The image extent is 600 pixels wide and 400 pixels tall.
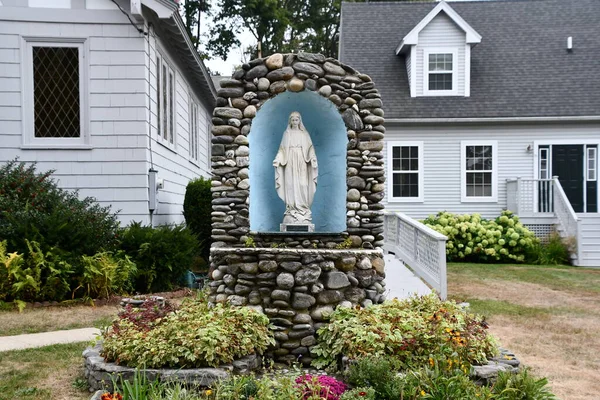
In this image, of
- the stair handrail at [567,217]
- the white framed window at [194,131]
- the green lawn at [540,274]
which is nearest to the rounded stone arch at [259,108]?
the green lawn at [540,274]

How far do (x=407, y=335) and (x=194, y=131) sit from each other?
40.1 ft

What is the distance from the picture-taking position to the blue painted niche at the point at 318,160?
7539mm

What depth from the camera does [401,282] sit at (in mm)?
9648

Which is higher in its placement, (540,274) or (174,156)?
(174,156)

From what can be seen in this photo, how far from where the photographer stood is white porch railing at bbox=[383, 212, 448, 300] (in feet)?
29.9

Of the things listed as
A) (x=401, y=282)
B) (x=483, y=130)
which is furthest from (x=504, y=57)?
(x=401, y=282)

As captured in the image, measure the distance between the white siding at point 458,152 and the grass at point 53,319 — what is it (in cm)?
973

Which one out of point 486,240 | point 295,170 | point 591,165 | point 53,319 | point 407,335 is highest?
point 591,165

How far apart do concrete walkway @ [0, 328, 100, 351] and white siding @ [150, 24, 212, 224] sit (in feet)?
14.1

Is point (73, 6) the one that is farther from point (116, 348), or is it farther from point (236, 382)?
point (236, 382)

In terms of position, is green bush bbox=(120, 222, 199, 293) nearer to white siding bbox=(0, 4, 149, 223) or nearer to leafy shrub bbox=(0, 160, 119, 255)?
leafy shrub bbox=(0, 160, 119, 255)

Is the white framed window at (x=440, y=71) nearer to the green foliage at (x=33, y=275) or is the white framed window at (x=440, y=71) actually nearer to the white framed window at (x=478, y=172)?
the white framed window at (x=478, y=172)

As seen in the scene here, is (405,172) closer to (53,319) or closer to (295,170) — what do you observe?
(295,170)

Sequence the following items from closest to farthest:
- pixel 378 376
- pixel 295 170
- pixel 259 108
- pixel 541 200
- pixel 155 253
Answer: pixel 378 376 → pixel 259 108 → pixel 295 170 → pixel 155 253 → pixel 541 200
